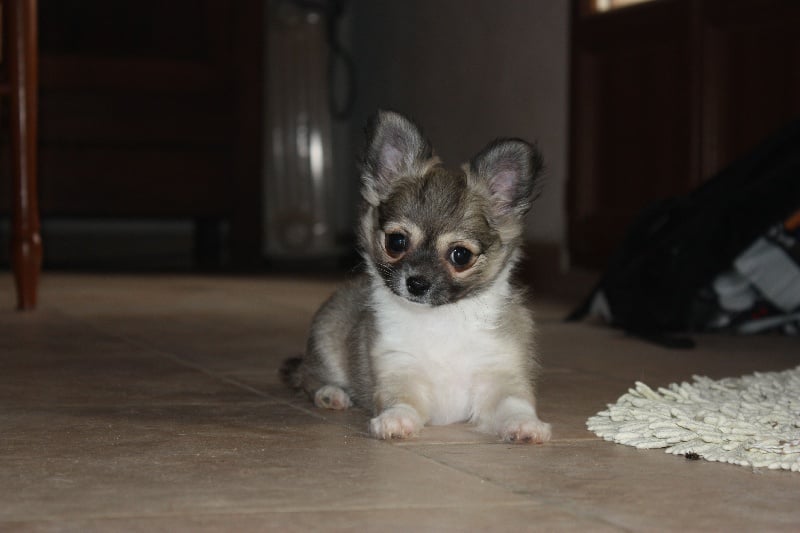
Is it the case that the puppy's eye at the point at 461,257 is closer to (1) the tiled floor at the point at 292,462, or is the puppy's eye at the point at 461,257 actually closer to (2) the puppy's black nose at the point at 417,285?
(2) the puppy's black nose at the point at 417,285

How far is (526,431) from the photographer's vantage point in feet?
6.71

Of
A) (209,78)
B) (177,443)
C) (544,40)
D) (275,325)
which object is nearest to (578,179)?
(544,40)

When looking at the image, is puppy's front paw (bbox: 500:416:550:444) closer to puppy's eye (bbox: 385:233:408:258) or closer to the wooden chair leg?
puppy's eye (bbox: 385:233:408:258)

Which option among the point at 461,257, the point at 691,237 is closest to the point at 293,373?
the point at 461,257

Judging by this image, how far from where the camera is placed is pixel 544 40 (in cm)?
595

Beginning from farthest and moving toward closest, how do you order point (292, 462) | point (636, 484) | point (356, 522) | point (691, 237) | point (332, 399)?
point (691, 237), point (332, 399), point (292, 462), point (636, 484), point (356, 522)

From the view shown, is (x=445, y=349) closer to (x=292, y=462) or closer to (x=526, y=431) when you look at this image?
(x=526, y=431)

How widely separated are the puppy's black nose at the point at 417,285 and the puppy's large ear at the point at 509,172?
0.28 metres

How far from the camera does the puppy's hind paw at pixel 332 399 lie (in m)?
2.45

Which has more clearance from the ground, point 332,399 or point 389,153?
point 389,153

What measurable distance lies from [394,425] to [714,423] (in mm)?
549

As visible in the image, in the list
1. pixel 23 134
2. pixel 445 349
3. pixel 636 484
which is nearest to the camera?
pixel 636 484

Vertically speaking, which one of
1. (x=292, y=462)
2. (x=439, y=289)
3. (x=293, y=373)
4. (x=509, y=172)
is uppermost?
(x=509, y=172)

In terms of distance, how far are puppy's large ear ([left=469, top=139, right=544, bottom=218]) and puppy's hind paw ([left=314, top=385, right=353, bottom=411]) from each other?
49 centimetres
